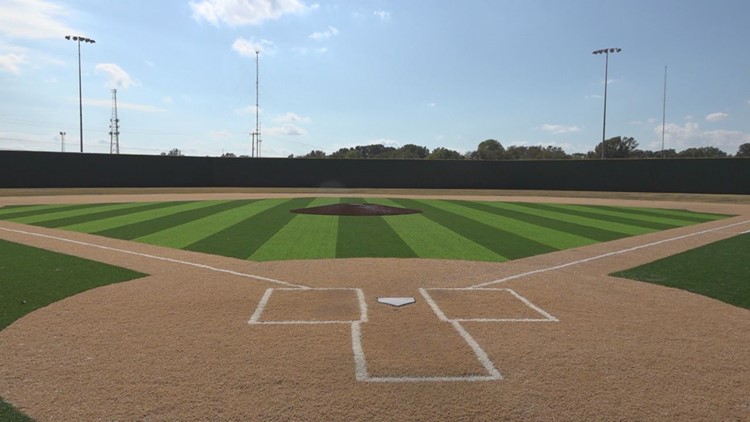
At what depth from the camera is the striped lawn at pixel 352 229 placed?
10930 millimetres

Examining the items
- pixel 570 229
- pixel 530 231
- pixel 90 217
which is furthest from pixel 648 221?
pixel 90 217

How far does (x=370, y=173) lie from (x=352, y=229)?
999 inches

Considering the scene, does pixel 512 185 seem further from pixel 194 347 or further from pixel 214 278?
pixel 194 347

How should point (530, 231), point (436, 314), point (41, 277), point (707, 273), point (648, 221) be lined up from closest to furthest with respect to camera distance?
point (436, 314) < point (41, 277) < point (707, 273) < point (530, 231) < point (648, 221)

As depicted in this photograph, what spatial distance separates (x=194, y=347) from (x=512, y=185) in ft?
124

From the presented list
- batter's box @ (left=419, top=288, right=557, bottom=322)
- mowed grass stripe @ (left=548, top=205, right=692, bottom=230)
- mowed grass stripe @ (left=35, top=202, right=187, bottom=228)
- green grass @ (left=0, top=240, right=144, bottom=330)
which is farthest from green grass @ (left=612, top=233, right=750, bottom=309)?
mowed grass stripe @ (left=35, top=202, right=187, bottom=228)

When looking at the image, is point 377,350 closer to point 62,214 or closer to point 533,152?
point 62,214

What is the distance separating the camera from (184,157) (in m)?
37.2

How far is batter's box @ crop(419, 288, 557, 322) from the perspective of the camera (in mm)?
5969

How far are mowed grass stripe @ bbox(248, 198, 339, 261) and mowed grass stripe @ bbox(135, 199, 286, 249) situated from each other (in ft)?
6.49

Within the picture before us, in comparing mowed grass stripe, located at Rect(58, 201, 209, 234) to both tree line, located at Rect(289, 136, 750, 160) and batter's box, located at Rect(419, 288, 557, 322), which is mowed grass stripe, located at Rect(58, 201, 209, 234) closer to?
batter's box, located at Rect(419, 288, 557, 322)

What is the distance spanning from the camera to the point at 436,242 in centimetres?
1216

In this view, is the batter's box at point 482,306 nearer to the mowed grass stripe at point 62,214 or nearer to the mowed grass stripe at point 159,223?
the mowed grass stripe at point 159,223

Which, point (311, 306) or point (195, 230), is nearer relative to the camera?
point (311, 306)
